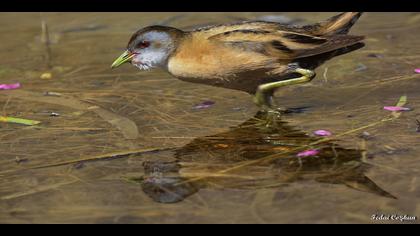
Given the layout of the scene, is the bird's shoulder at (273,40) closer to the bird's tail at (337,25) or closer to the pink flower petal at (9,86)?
the bird's tail at (337,25)

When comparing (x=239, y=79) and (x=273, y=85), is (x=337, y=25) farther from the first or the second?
(x=239, y=79)

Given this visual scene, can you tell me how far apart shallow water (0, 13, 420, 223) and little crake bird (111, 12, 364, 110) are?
0.86ft

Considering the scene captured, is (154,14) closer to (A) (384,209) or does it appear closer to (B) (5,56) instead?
(B) (5,56)

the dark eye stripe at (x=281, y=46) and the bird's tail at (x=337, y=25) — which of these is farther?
the bird's tail at (x=337, y=25)

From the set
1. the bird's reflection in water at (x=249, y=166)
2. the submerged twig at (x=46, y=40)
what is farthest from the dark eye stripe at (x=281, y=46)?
the submerged twig at (x=46, y=40)

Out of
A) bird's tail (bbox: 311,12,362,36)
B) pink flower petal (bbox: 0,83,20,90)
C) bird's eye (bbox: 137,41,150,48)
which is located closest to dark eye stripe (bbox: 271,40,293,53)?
bird's tail (bbox: 311,12,362,36)

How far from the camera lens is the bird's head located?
5488 millimetres

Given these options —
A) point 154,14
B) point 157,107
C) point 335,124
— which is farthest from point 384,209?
point 154,14

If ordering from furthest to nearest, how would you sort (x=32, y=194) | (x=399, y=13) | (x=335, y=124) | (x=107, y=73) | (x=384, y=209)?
1. (x=399, y=13)
2. (x=107, y=73)
3. (x=335, y=124)
4. (x=32, y=194)
5. (x=384, y=209)

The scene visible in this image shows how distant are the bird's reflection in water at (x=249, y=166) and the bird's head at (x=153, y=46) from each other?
0.82m

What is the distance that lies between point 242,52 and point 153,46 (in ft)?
2.30

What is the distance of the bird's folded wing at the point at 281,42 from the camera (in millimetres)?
5258

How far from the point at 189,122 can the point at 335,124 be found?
38.6 inches
